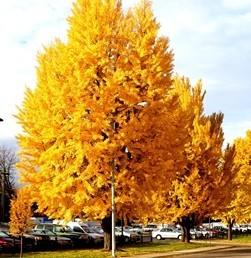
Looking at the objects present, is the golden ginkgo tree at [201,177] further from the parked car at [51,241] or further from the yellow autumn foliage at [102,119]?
the yellow autumn foliage at [102,119]

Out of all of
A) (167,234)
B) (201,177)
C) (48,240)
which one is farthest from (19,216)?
(167,234)

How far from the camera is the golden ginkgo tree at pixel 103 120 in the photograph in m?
26.8

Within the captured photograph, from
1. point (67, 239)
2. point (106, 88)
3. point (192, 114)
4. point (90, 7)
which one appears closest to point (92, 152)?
point (106, 88)

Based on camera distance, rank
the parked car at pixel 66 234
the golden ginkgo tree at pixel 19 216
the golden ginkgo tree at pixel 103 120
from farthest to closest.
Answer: the parked car at pixel 66 234 < the golden ginkgo tree at pixel 103 120 < the golden ginkgo tree at pixel 19 216

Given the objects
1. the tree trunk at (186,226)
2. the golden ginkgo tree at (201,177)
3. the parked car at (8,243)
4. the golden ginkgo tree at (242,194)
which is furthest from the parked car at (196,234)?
the parked car at (8,243)

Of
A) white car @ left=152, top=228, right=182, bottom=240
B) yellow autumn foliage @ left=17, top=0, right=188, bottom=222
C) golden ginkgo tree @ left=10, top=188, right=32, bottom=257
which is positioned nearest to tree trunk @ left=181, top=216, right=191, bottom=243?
yellow autumn foliage @ left=17, top=0, right=188, bottom=222

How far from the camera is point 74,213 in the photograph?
90.6ft

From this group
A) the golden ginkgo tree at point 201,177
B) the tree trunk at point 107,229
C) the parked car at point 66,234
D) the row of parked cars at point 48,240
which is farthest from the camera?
the golden ginkgo tree at point 201,177

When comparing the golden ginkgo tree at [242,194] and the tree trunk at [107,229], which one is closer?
the tree trunk at [107,229]

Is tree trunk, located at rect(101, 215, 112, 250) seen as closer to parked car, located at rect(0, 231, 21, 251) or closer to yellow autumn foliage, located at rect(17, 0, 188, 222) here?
yellow autumn foliage, located at rect(17, 0, 188, 222)

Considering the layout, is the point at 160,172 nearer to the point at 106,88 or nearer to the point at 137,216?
the point at 137,216

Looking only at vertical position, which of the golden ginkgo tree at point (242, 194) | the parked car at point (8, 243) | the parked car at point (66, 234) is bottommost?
the parked car at point (8, 243)

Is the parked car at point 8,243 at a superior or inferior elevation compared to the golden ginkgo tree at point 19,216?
inferior

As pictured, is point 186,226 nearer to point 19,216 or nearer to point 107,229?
point 107,229
